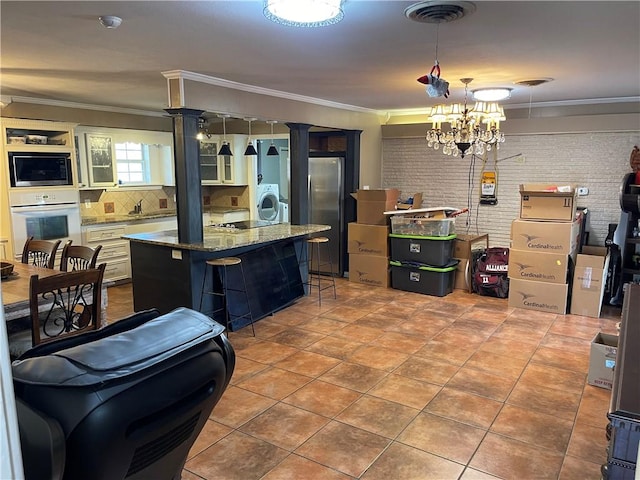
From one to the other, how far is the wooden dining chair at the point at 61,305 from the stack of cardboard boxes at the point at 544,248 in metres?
4.14

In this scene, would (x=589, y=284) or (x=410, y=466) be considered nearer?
(x=410, y=466)

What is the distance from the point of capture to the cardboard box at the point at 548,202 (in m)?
4.82

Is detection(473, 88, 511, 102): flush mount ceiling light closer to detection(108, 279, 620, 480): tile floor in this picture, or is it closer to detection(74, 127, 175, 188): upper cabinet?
detection(108, 279, 620, 480): tile floor

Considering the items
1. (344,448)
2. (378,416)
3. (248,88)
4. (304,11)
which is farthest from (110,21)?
(378,416)

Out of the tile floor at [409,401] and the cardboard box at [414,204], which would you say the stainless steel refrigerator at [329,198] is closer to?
the cardboard box at [414,204]

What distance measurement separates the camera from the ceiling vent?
7.05 feet

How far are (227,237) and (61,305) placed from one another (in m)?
1.95

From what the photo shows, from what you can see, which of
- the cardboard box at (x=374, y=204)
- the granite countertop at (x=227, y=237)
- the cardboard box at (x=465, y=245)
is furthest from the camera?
the cardboard box at (x=374, y=204)

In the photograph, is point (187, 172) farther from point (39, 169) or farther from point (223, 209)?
point (223, 209)

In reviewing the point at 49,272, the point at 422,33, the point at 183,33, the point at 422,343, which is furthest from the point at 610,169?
the point at 49,272

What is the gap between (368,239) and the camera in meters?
6.09

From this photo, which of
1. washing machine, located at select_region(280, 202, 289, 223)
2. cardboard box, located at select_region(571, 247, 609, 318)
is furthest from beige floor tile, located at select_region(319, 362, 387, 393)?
washing machine, located at select_region(280, 202, 289, 223)

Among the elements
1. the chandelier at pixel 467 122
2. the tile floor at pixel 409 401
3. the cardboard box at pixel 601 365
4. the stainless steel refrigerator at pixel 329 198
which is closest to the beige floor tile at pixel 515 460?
the tile floor at pixel 409 401

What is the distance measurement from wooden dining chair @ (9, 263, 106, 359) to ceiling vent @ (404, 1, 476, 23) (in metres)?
2.25
